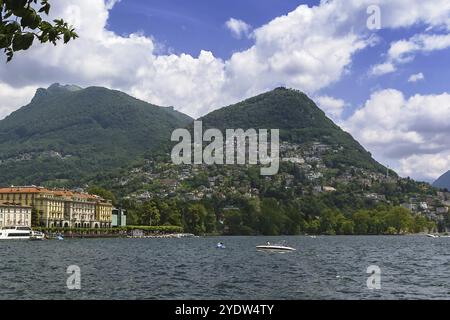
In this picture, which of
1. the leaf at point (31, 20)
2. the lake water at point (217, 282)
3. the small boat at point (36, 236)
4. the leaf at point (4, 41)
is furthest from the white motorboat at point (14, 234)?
the leaf at point (31, 20)

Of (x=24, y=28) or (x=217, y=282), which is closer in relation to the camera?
(x=24, y=28)

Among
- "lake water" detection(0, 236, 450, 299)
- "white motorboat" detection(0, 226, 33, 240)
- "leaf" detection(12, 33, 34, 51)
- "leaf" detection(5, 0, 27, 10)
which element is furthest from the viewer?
"white motorboat" detection(0, 226, 33, 240)

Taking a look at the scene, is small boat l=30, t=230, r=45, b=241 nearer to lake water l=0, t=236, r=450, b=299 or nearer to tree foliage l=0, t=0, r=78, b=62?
lake water l=0, t=236, r=450, b=299

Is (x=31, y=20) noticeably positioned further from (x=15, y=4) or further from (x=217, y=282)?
(x=217, y=282)

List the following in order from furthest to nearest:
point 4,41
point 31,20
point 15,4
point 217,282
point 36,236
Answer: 1. point 36,236
2. point 217,282
3. point 4,41
4. point 31,20
5. point 15,4

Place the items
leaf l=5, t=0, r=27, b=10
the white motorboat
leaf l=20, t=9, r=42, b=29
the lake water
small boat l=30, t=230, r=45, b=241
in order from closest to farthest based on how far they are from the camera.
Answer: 1. leaf l=5, t=0, r=27, b=10
2. leaf l=20, t=9, r=42, b=29
3. the lake water
4. the white motorboat
5. small boat l=30, t=230, r=45, b=241

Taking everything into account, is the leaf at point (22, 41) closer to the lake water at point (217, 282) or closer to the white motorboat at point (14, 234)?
the lake water at point (217, 282)

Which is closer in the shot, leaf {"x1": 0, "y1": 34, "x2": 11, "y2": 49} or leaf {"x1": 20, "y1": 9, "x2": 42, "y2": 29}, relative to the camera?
leaf {"x1": 20, "y1": 9, "x2": 42, "y2": 29}

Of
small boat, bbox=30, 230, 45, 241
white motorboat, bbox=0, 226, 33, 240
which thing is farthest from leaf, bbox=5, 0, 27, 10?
white motorboat, bbox=0, 226, 33, 240

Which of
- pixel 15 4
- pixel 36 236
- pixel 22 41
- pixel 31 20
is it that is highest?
pixel 15 4

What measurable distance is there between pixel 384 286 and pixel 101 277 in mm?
25803

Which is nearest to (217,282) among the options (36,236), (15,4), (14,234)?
(15,4)
